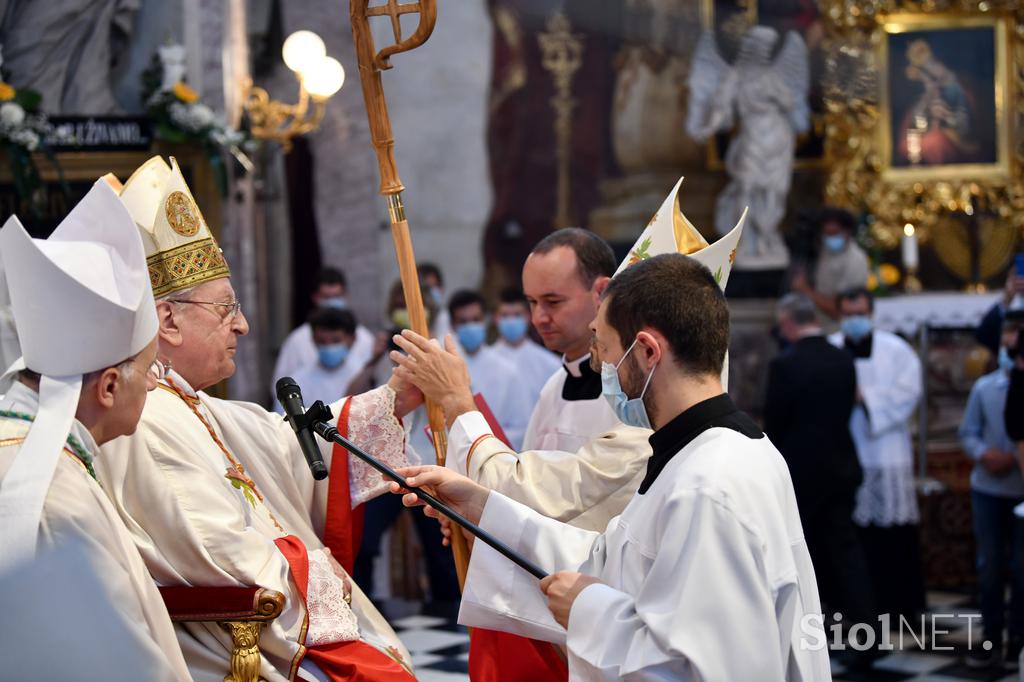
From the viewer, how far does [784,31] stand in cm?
1140

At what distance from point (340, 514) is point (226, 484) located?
22.0 inches

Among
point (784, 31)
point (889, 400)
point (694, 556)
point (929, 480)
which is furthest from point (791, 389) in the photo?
point (784, 31)

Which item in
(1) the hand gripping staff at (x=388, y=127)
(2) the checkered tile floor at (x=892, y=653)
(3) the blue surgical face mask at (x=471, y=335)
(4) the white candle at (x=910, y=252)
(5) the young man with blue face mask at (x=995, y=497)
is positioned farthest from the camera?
(4) the white candle at (x=910, y=252)

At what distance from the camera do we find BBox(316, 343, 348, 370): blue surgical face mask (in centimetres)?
802

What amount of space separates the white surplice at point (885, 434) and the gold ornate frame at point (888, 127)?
3.72 m

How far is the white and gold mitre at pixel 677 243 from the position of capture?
350 cm

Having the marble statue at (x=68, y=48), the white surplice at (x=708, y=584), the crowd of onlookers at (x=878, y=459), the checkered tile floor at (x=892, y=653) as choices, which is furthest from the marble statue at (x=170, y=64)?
the white surplice at (x=708, y=584)

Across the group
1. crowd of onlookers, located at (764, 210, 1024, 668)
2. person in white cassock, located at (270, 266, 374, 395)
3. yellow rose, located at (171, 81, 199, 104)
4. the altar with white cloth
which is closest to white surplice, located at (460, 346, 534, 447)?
person in white cassock, located at (270, 266, 374, 395)

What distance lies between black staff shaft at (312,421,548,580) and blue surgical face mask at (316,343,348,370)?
4.97 meters

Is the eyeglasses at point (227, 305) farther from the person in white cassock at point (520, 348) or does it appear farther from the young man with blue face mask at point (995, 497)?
the person in white cassock at point (520, 348)

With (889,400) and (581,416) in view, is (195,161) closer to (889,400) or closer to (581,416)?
(889,400)

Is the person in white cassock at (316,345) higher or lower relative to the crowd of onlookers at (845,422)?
higher

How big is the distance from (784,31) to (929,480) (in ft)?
15.0

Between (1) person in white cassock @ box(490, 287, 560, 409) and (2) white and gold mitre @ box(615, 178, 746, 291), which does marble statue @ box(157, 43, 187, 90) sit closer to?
(1) person in white cassock @ box(490, 287, 560, 409)
